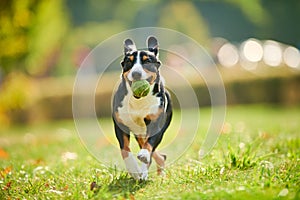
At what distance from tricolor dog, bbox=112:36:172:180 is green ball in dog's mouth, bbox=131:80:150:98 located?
3 cm

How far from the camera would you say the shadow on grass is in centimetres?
327

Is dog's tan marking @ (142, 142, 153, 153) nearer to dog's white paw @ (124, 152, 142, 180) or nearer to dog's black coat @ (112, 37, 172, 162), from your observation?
dog's black coat @ (112, 37, 172, 162)

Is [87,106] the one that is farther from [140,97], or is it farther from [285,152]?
[140,97]

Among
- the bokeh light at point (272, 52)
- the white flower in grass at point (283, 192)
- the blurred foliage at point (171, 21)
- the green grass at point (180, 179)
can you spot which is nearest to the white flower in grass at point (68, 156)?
the green grass at point (180, 179)

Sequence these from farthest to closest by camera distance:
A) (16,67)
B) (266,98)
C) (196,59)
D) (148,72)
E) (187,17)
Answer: (187,17) → (196,59) → (266,98) → (16,67) → (148,72)

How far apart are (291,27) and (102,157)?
63.0ft

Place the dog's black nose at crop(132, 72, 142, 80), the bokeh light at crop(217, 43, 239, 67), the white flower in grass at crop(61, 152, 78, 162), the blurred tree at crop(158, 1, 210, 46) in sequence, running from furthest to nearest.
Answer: the blurred tree at crop(158, 1, 210, 46), the bokeh light at crop(217, 43, 239, 67), the white flower in grass at crop(61, 152, 78, 162), the dog's black nose at crop(132, 72, 142, 80)

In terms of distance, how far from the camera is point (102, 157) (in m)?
4.98

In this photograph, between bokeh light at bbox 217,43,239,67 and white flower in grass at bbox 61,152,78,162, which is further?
bokeh light at bbox 217,43,239,67

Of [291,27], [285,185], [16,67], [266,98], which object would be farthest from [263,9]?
[285,185]

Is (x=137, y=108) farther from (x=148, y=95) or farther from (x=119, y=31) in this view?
(x=119, y=31)

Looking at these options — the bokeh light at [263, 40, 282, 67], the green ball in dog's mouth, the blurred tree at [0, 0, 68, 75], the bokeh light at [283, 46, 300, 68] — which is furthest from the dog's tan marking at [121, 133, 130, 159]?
the bokeh light at [283, 46, 300, 68]

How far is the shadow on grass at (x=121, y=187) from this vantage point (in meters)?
3.27

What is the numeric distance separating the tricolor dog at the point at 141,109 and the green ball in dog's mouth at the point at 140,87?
0.09 ft
